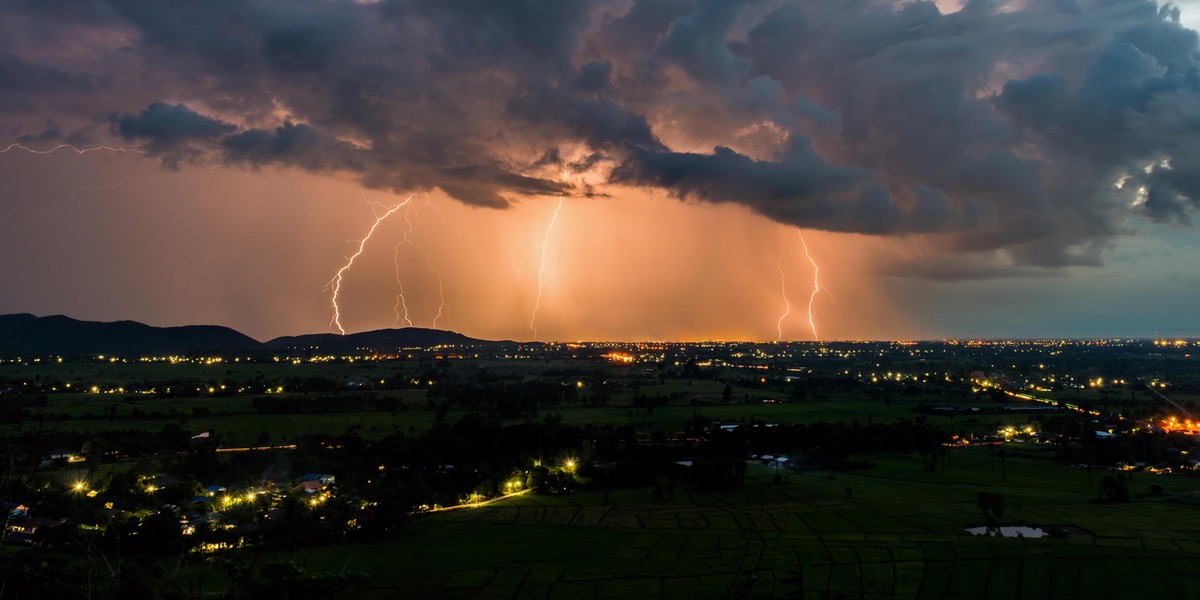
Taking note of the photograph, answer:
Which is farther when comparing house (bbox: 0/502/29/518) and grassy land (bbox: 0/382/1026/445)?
grassy land (bbox: 0/382/1026/445)

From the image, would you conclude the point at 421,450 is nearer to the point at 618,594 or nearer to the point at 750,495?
the point at 750,495

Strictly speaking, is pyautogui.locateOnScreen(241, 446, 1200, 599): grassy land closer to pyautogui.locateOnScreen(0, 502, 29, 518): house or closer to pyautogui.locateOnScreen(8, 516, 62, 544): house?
pyautogui.locateOnScreen(0, 502, 29, 518): house

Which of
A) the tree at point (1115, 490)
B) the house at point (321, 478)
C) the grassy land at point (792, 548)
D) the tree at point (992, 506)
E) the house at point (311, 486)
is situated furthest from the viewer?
the house at point (321, 478)

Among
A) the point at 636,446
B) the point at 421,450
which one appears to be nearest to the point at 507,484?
the point at 421,450

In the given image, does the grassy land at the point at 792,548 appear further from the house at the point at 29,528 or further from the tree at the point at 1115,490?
the house at the point at 29,528

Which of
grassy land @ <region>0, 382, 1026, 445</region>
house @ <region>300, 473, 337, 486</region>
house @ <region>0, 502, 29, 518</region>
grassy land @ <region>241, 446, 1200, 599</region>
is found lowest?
grassy land @ <region>241, 446, 1200, 599</region>

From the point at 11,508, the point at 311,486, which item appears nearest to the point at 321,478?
the point at 311,486

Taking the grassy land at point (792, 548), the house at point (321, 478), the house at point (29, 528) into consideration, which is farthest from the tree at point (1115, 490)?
the house at point (29, 528)

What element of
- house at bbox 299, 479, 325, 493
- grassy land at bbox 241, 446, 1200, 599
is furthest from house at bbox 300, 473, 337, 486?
grassy land at bbox 241, 446, 1200, 599

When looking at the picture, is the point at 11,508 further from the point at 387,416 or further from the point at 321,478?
the point at 387,416
